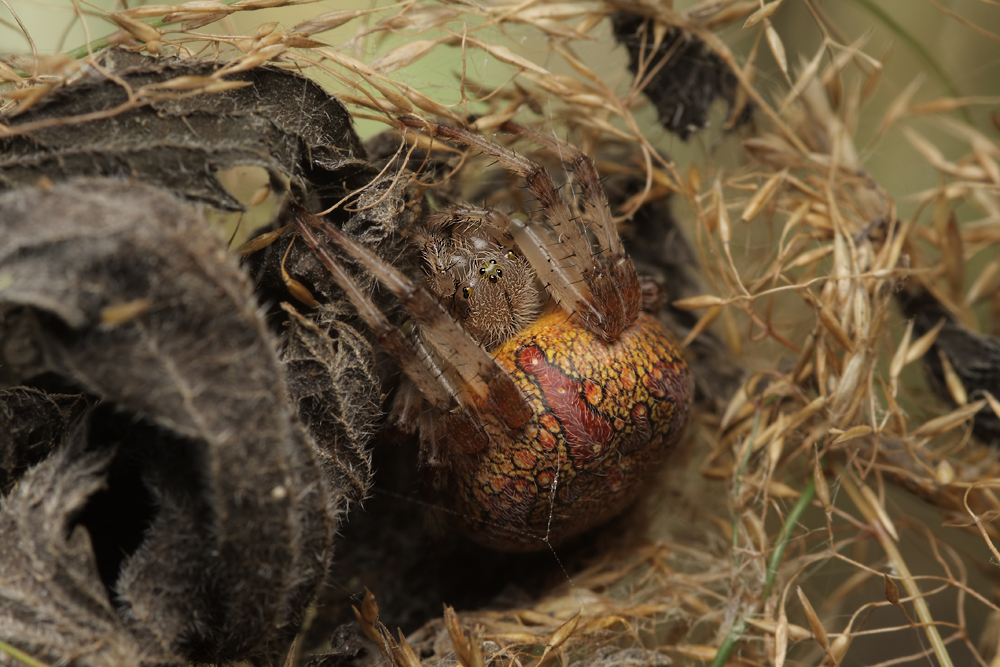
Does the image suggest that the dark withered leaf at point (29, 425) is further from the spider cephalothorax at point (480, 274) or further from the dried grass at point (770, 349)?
the spider cephalothorax at point (480, 274)

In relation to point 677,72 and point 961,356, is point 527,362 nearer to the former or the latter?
point 677,72

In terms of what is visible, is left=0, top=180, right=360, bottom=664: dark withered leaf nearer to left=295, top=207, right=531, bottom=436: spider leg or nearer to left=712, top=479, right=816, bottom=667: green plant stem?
left=295, top=207, right=531, bottom=436: spider leg

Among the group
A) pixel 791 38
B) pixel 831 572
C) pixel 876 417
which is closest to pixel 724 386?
pixel 876 417

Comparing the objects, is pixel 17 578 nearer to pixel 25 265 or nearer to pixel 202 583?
pixel 202 583

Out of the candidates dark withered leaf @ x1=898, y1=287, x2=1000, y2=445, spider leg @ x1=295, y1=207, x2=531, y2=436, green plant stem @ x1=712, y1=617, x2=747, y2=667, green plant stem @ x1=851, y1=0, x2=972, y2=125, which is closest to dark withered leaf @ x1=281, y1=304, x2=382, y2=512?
spider leg @ x1=295, y1=207, x2=531, y2=436

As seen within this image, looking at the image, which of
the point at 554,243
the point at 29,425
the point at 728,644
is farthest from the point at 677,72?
the point at 29,425

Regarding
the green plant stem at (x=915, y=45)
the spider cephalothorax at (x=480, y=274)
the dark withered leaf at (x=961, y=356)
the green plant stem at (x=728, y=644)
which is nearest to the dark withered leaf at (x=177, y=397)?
the spider cephalothorax at (x=480, y=274)
